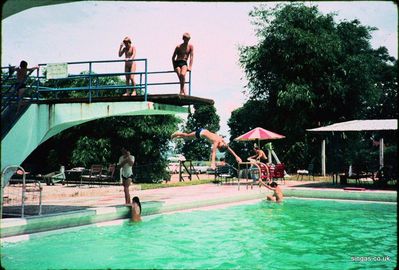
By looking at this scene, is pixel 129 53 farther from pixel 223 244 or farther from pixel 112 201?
pixel 223 244

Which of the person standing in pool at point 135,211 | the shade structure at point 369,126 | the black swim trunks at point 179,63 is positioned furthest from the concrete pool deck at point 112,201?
the black swim trunks at point 179,63

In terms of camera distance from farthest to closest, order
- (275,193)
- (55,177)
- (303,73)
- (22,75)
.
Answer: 1. (303,73)
2. (55,177)
3. (275,193)
4. (22,75)

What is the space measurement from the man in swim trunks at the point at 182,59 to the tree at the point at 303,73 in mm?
16494

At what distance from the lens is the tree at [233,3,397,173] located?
27130 millimetres

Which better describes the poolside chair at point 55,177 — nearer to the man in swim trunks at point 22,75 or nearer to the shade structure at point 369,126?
the man in swim trunks at point 22,75

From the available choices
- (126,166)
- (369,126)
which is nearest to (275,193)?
(369,126)

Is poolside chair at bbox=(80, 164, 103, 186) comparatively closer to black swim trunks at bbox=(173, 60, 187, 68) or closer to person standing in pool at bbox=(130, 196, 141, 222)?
person standing in pool at bbox=(130, 196, 141, 222)

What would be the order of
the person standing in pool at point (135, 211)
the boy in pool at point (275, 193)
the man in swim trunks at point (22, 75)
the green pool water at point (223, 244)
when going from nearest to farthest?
the green pool water at point (223, 244), the man in swim trunks at point (22, 75), the person standing in pool at point (135, 211), the boy in pool at point (275, 193)

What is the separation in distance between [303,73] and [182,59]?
1854 centimetres

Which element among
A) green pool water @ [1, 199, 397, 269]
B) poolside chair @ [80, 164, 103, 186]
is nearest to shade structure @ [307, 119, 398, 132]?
green pool water @ [1, 199, 397, 269]

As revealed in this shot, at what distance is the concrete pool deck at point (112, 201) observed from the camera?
927 cm

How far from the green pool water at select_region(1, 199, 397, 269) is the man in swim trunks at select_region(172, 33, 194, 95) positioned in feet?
13.2

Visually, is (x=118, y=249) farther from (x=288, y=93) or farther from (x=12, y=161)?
(x=288, y=93)

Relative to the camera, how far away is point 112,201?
1367 cm
